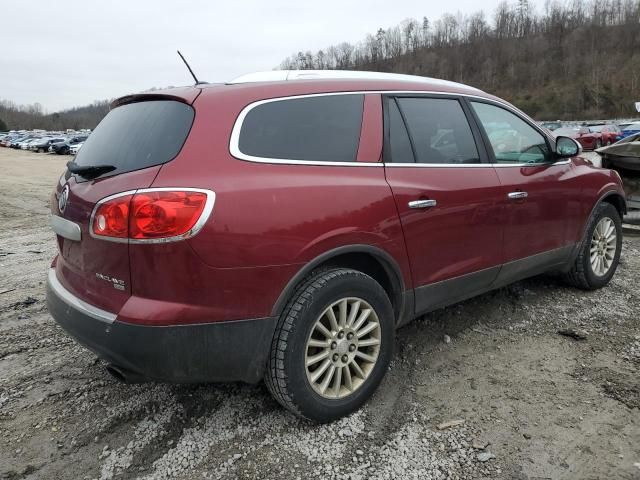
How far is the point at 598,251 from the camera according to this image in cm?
450

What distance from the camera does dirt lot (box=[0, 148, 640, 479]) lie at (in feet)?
7.67

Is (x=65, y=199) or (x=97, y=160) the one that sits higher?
(x=97, y=160)

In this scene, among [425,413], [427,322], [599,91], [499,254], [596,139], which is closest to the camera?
[425,413]

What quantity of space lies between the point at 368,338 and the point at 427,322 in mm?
1265

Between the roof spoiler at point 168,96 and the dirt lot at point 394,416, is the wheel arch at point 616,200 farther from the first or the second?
the roof spoiler at point 168,96

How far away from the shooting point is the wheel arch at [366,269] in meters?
2.36

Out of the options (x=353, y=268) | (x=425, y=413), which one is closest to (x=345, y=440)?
(x=425, y=413)

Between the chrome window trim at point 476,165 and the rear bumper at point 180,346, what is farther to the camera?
the chrome window trim at point 476,165

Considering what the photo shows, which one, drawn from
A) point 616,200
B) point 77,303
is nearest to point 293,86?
point 77,303

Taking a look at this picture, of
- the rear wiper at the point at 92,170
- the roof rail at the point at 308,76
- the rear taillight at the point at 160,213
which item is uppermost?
the roof rail at the point at 308,76

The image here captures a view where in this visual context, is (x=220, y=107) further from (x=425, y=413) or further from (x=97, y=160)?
(x=425, y=413)

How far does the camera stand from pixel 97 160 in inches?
100.0

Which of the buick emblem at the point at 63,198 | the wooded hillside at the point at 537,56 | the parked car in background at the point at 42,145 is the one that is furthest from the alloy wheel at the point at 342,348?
the wooded hillside at the point at 537,56

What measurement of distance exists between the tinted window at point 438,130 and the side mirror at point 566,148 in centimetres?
102
